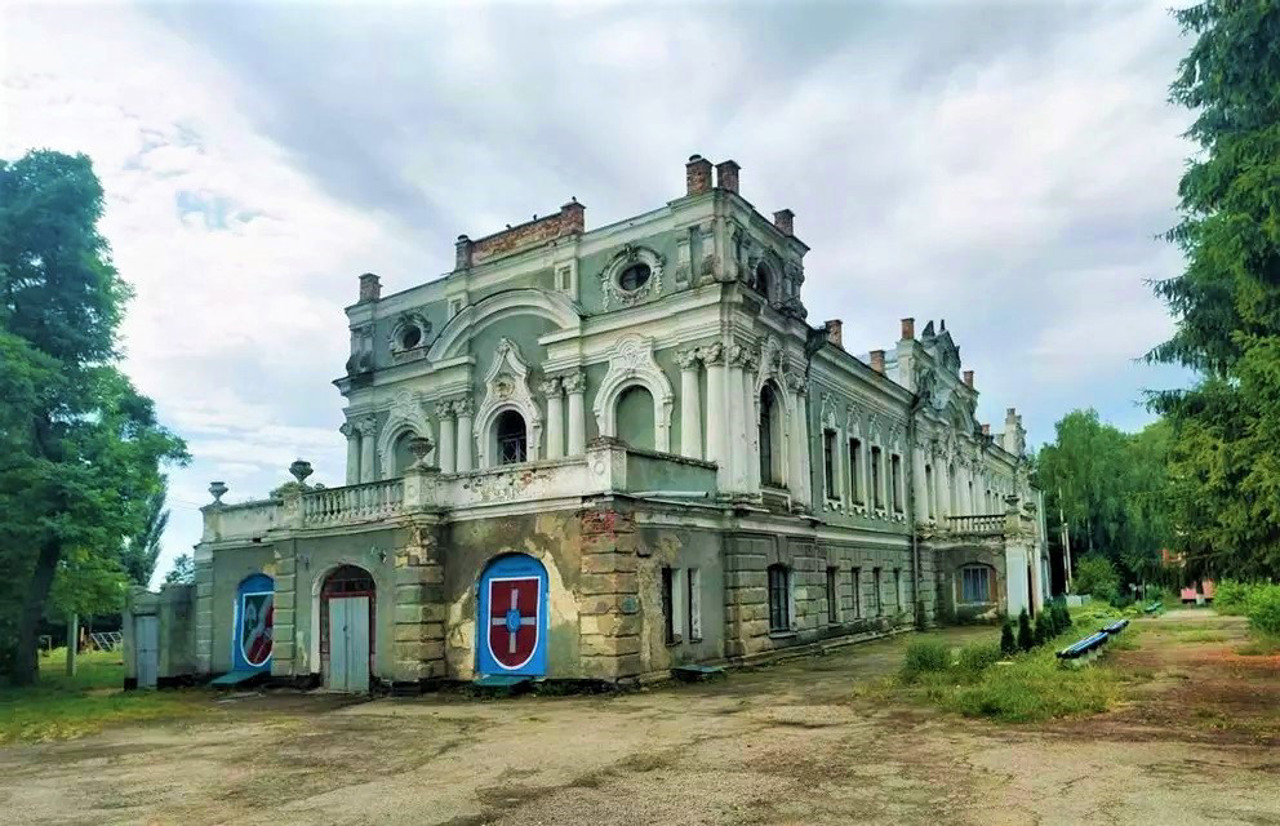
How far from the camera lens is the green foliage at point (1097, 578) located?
46.4m

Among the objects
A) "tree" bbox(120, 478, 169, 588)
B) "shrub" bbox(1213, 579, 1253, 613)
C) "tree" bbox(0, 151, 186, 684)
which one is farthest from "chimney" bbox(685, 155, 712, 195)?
"tree" bbox(120, 478, 169, 588)

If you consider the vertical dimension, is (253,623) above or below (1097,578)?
above

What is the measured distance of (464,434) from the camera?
24.8 meters

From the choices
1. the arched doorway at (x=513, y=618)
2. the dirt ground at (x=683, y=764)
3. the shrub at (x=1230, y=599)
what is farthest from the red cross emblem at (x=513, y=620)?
the shrub at (x=1230, y=599)

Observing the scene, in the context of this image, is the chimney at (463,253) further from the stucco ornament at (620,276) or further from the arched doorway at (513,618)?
the arched doorway at (513,618)

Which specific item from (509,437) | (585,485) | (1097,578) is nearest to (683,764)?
(585,485)

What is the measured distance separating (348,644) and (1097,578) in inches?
1616

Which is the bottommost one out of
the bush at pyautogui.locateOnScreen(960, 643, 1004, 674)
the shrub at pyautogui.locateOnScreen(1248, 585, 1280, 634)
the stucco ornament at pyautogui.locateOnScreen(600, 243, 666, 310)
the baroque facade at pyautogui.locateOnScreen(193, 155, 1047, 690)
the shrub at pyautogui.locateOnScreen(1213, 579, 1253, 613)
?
the shrub at pyautogui.locateOnScreen(1213, 579, 1253, 613)

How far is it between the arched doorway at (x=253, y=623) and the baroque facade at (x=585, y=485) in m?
0.05

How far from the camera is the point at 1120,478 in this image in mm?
49844

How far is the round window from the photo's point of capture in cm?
2212

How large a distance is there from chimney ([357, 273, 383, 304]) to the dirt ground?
1499 cm

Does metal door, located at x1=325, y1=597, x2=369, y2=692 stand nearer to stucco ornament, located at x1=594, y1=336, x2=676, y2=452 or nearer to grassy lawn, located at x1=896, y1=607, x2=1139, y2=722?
stucco ornament, located at x1=594, y1=336, x2=676, y2=452

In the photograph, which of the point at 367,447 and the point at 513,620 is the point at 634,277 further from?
the point at 367,447
